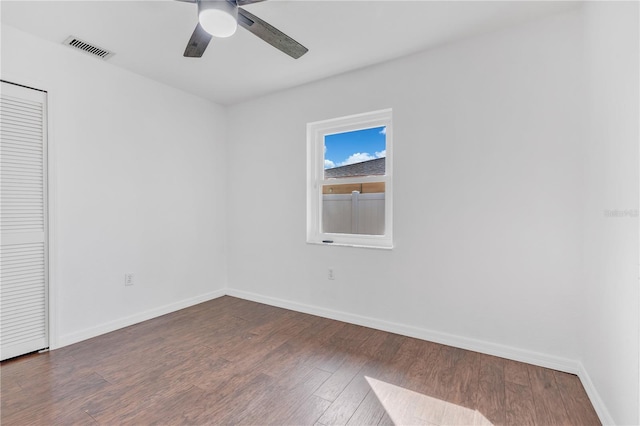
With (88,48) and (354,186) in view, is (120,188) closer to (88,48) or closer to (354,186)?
(88,48)

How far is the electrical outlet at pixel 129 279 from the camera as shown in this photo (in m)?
2.95

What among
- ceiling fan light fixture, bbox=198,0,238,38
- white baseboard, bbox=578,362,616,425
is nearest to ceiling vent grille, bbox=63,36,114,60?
ceiling fan light fixture, bbox=198,0,238,38

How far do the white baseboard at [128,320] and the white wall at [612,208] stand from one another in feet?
12.1

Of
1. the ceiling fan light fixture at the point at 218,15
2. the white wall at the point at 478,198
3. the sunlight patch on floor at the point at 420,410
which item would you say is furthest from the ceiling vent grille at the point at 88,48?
the sunlight patch on floor at the point at 420,410

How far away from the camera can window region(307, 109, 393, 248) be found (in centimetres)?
299

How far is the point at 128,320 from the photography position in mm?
2939

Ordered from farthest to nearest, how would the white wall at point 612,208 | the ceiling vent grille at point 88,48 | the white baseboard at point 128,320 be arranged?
the white baseboard at point 128,320, the ceiling vent grille at point 88,48, the white wall at point 612,208

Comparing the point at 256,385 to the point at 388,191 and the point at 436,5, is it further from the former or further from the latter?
the point at 436,5

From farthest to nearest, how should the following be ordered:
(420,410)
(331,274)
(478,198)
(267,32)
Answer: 1. (331,274)
2. (478,198)
3. (267,32)
4. (420,410)

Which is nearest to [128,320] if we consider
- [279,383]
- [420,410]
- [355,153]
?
[279,383]

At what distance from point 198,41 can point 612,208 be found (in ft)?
8.67

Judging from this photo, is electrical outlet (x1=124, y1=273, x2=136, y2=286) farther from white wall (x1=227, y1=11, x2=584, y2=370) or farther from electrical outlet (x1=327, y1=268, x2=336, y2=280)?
electrical outlet (x1=327, y1=268, x2=336, y2=280)

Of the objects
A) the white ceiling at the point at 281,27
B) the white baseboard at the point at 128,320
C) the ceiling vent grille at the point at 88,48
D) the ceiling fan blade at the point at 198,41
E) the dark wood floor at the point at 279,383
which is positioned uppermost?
the white ceiling at the point at 281,27

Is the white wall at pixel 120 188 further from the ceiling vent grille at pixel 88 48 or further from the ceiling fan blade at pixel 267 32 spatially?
the ceiling fan blade at pixel 267 32
